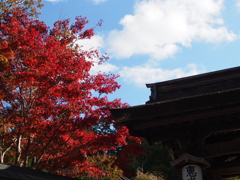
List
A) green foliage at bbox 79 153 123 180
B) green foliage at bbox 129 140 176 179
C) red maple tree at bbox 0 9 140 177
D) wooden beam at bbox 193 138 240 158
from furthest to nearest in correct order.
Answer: green foliage at bbox 129 140 176 179 < green foliage at bbox 79 153 123 180 < red maple tree at bbox 0 9 140 177 < wooden beam at bbox 193 138 240 158

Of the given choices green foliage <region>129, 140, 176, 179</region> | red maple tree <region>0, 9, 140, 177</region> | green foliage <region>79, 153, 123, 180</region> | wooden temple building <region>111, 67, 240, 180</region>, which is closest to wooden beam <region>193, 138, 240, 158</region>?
wooden temple building <region>111, 67, 240, 180</region>

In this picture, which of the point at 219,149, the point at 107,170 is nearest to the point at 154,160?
the point at 107,170

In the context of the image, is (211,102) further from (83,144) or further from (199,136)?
(83,144)

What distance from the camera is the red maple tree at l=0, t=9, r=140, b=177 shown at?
29.4ft

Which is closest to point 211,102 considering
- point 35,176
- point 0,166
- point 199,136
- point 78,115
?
point 199,136

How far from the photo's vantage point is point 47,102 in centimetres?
920

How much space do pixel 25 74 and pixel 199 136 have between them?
5656 mm

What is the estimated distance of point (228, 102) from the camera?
517cm

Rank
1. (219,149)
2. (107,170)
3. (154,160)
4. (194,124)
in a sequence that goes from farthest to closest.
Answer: (154,160) < (107,170) < (194,124) < (219,149)

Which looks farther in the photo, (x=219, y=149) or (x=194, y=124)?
(x=194, y=124)

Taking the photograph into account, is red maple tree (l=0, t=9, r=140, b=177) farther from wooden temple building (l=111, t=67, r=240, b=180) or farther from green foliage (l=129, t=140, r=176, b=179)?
green foliage (l=129, t=140, r=176, b=179)

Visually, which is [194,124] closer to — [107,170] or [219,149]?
[219,149]

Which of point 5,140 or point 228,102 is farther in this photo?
point 5,140

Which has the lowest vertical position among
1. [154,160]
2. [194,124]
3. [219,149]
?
[219,149]
